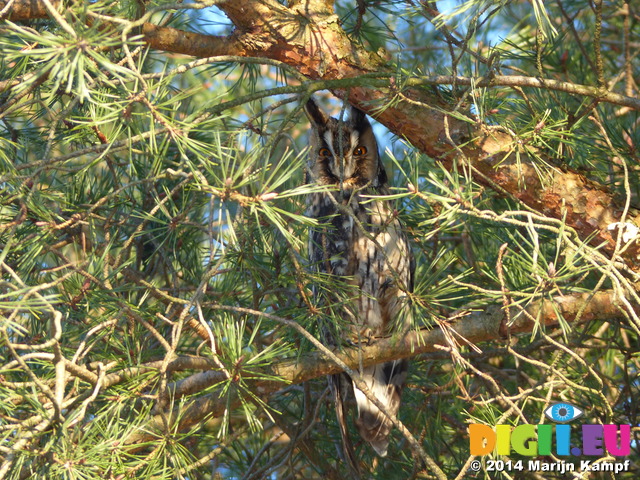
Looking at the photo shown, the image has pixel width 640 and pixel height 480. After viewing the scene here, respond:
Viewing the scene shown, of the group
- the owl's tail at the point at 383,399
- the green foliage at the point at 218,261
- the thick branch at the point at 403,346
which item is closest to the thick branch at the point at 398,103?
the green foliage at the point at 218,261

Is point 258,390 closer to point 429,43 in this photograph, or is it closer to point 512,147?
point 512,147

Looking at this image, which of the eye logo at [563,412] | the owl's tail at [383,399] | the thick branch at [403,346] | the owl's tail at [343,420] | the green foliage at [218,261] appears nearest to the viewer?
the green foliage at [218,261]

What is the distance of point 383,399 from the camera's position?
2.29 meters

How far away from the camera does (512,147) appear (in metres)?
1.35

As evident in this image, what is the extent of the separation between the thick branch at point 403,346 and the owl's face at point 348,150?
27.1 inches

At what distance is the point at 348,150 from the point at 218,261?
3.85 feet

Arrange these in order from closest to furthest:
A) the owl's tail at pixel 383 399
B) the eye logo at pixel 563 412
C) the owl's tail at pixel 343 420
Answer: the eye logo at pixel 563 412 → the owl's tail at pixel 343 420 → the owl's tail at pixel 383 399

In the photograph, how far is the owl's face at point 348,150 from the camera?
2.19 metres

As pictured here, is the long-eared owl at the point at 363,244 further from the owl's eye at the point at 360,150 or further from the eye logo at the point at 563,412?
the eye logo at the point at 563,412

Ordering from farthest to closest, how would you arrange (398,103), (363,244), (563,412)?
1. (363,244)
2. (563,412)
3. (398,103)

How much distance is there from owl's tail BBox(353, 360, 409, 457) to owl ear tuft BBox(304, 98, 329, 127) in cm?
87

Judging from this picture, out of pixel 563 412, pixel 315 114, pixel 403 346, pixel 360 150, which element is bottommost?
pixel 563 412

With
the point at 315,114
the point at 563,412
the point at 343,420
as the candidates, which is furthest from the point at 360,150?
the point at 563,412

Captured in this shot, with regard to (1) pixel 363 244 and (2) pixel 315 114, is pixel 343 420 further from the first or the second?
(2) pixel 315 114
